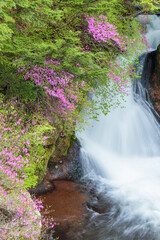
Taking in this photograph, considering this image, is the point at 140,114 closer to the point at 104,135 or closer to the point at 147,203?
the point at 104,135

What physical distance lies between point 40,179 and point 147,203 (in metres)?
4.09

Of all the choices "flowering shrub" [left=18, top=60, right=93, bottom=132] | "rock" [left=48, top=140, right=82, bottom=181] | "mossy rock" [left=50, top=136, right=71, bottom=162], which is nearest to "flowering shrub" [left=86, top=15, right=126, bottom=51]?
"flowering shrub" [left=18, top=60, right=93, bottom=132]

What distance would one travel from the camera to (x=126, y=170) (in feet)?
35.8

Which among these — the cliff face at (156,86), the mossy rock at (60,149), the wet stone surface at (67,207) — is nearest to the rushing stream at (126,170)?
the wet stone surface at (67,207)

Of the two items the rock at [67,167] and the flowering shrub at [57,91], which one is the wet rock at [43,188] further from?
the flowering shrub at [57,91]

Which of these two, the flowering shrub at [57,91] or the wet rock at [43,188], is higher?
the flowering shrub at [57,91]

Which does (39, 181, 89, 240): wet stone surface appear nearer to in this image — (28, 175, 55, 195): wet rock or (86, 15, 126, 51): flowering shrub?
(28, 175, 55, 195): wet rock

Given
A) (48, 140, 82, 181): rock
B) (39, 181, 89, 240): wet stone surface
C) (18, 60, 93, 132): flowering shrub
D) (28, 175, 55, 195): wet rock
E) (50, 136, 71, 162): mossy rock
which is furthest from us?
(50, 136, 71, 162): mossy rock

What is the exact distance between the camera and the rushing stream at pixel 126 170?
23.2 feet

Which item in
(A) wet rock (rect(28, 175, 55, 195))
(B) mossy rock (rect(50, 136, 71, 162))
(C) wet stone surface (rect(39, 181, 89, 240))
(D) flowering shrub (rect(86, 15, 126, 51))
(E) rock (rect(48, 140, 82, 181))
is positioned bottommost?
→ (C) wet stone surface (rect(39, 181, 89, 240))

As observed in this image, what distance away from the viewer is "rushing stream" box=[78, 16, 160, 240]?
7.06 meters

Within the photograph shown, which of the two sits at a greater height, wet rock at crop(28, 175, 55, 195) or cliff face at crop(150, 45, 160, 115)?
cliff face at crop(150, 45, 160, 115)

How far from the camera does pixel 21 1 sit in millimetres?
5418

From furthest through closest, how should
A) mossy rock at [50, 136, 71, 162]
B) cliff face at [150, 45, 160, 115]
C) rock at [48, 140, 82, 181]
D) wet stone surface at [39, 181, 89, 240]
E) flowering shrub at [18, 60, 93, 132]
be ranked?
1. cliff face at [150, 45, 160, 115]
2. mossy rock at [50, 136, 71, 162]
3. rock at [48, 140, 82, 181]
4. flowering shrub at [18, 60, 93, 132]
5. wet stone surface at [39, 181, 89, 240]
